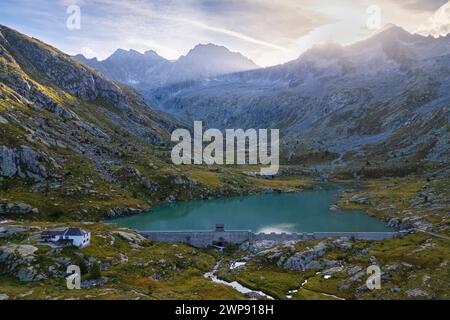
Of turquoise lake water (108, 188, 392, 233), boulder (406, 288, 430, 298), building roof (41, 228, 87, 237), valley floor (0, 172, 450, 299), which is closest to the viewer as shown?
boulder (406, 288, 430, 298)

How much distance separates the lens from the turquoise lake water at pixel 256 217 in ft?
468

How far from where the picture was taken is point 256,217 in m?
162

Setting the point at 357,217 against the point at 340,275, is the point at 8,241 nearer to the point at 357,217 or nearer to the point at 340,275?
the point at 340,275

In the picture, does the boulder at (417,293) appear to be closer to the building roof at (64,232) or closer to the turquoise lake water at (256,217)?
the turquoise lake water at (256,217)

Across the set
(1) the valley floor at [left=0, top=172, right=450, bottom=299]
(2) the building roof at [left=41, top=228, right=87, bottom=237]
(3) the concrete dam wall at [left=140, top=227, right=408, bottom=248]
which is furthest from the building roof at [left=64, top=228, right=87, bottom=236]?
(3) the concrete dam wall at [left=140, top=227, right=408, bottom=248]

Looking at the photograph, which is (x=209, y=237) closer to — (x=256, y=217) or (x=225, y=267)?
(x=225, y=267)

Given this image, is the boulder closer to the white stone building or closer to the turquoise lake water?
the turquoise lake water

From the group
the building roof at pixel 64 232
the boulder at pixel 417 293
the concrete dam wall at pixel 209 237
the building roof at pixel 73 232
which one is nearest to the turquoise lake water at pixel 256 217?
the concrete dam wall at pixel 209 237

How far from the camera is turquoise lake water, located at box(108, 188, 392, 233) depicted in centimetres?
14275

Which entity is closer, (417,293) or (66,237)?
(417,293)

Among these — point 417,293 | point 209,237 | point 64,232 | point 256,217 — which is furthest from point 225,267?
point 256,217
